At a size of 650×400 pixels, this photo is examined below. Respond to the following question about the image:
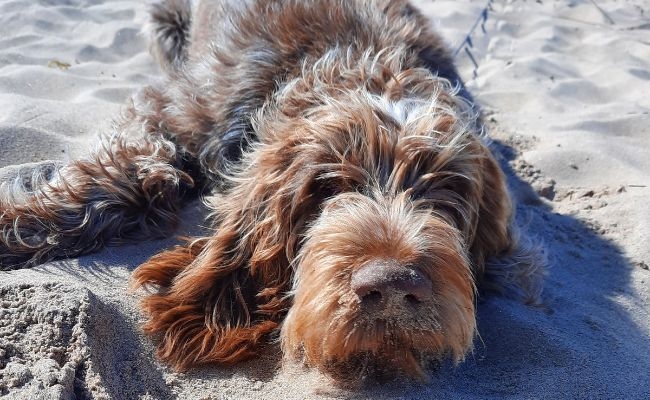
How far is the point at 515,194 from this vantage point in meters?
4.86

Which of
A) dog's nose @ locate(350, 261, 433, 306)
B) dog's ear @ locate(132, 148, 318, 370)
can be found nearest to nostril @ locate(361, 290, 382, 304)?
dog's nose @ locate(350, 261, 433, 306)

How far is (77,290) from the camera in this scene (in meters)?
2.85

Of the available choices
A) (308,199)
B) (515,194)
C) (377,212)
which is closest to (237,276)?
(308,199)

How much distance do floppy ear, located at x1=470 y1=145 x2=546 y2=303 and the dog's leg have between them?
1.47 metres

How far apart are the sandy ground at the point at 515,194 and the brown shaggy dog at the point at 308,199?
0.50ft

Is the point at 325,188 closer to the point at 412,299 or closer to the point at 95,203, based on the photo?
the point at 412,299

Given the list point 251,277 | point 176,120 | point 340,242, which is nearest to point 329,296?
point 340,242

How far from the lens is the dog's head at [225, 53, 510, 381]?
2.62 m

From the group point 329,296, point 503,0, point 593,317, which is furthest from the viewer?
point 503,0

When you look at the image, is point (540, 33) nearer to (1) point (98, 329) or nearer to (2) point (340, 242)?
(2) point (340, 242)

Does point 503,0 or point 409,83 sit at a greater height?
point 409,83

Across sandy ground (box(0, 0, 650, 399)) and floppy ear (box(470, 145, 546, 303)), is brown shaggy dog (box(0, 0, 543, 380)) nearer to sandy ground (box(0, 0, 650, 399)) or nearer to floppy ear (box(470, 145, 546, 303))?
floppy ear (box(470, 145, 546, 303))

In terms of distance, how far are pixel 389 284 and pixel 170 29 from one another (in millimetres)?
4180

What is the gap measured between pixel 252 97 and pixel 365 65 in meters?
0.60
